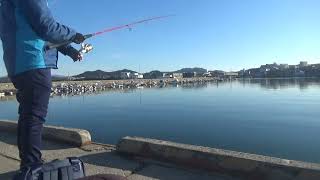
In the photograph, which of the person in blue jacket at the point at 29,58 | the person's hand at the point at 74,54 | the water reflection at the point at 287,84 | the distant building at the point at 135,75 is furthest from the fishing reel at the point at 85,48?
the distant building at the point at 135,75

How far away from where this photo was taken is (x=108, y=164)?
4.59 meters

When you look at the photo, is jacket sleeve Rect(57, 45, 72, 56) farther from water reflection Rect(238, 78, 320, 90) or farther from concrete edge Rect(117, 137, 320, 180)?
water reflection Rect(238, 78, 320, 90)

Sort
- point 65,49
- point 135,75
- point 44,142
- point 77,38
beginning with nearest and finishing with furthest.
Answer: point 77,38 < point 65,49 < point 44,142 < point 135,75

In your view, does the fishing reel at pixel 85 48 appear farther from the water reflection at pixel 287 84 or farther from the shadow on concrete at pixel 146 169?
the water reflection at pixel 287 84

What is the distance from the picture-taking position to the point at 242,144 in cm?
1584

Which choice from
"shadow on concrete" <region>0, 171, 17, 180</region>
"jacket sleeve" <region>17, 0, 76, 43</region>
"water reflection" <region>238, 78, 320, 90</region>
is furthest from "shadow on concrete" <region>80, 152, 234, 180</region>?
"water reflection" <region>238, 78, 320, 90</region>

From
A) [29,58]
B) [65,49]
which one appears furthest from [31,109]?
[65,49]

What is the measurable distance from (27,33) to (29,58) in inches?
7.8

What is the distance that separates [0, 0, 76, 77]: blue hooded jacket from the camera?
3.22 meters

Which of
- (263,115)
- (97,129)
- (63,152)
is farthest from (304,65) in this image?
(63,152)

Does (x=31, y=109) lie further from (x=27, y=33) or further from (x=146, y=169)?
(x=146, y=169)

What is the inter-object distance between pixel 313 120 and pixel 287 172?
22286 mm

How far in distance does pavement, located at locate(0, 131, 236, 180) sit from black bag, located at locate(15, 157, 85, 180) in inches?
44.5

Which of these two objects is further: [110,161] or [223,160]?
[110,161]
